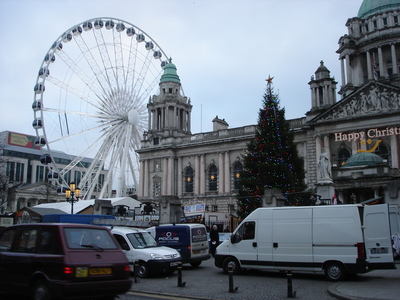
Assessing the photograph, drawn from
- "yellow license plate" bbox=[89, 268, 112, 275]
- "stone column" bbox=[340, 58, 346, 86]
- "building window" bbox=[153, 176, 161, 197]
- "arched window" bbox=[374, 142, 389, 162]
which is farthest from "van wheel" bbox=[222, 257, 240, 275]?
"stone column" bbox=[340, 58, 346, 86]

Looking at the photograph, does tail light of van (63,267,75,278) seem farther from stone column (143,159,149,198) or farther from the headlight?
stone column (143,159,149,198)

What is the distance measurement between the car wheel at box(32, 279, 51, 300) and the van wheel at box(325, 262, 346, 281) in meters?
9.85

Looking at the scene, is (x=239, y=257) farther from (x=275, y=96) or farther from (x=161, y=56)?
(x=161, y=56)

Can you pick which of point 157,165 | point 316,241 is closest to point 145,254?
point 316,241

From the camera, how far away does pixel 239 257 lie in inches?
661

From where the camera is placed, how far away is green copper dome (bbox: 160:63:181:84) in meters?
62.4

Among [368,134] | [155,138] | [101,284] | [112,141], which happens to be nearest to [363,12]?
[368,134]

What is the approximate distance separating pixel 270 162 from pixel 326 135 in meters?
14.8

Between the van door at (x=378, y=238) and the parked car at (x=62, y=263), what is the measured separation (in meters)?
9.13

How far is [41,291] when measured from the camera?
8.78m

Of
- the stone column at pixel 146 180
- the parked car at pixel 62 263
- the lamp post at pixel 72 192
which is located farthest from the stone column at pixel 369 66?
the parked car at pixel 62 263

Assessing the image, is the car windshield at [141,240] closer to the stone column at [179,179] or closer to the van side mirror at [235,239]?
the van side mirror at [235,239]

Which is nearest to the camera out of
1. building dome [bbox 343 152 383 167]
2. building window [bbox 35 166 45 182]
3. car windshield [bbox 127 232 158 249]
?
car windshield [bbox 127 232 158 249]

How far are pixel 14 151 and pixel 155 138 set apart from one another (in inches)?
2154
